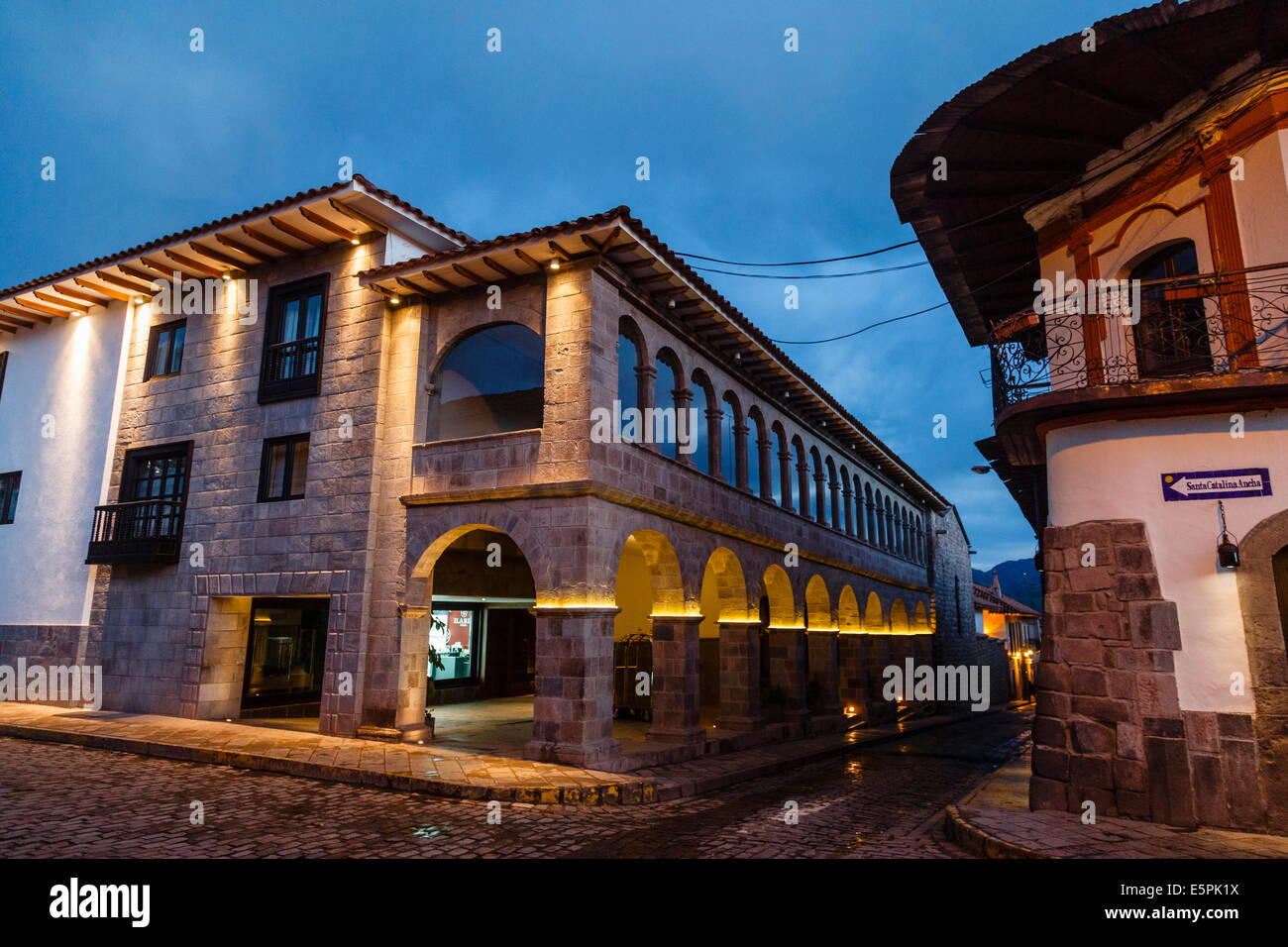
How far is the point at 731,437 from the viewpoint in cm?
1609

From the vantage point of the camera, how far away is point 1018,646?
138 feet

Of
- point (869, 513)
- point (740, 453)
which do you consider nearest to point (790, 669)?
point (740, 453)

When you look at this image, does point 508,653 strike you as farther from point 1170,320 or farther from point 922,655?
point 1170,320

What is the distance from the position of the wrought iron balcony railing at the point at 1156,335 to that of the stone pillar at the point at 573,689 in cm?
580

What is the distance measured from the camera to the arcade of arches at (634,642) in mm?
10406

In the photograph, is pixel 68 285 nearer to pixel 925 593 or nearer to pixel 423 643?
pixel 423 643

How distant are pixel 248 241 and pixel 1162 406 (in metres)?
14.1

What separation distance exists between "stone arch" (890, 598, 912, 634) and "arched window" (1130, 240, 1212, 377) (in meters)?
17.8

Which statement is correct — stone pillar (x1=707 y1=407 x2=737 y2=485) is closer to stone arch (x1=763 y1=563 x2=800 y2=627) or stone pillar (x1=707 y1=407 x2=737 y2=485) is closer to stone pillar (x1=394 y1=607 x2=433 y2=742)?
stone arch (x1=763 y1=563 x2=800 y2=627)

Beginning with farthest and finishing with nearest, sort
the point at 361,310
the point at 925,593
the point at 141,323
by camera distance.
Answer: the point at 925,593 < the point at 141,323 < the point at 361,310

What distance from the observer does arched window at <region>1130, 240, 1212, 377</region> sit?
7.59 metres
